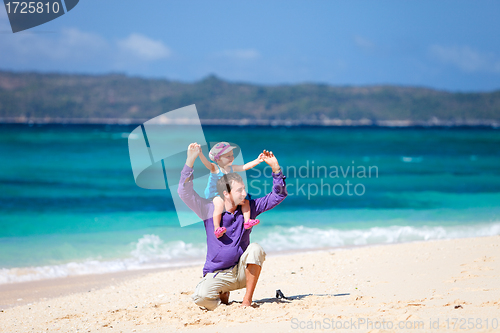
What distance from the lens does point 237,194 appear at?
153 inches

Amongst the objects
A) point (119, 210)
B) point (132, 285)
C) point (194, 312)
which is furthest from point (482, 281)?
point (119, 210)

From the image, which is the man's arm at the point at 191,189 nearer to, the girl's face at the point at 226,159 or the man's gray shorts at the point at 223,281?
the girl's face at the point at 226,159

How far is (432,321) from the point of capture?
3.51 m

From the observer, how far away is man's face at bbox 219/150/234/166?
3856mm

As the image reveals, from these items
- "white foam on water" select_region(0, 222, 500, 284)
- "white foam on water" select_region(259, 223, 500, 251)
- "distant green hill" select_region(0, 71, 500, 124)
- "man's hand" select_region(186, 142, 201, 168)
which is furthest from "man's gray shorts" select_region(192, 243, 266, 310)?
"distant green hill" select_region(0, 71, 500, 124)

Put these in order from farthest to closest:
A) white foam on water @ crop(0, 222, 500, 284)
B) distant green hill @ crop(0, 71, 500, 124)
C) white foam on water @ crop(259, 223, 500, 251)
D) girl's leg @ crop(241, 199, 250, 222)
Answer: distant green hill @ crop(0, 71, 500, 124), white foam on water @ crop(259, 223, 500, 251), white foam on water @ crop(0, 222, 500, 284), girl's leg @ crop(241, 199, 250, 222)

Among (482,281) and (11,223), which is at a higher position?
(482,281)

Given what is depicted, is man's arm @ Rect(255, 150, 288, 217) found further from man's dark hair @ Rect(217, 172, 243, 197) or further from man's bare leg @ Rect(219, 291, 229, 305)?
man's bare leg @ Rect(219, 291, 229, 305)

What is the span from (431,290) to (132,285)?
148 inches

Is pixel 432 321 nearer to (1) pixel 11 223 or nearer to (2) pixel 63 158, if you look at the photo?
(1) pixel 11 223

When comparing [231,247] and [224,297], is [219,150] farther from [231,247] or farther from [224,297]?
[224,297]

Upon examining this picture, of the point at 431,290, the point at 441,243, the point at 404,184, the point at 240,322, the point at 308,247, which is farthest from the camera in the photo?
the point at 404,184

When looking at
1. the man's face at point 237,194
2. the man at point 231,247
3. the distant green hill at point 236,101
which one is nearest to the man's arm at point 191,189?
the man at point 231,247

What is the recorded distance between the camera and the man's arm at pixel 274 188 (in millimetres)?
3812
